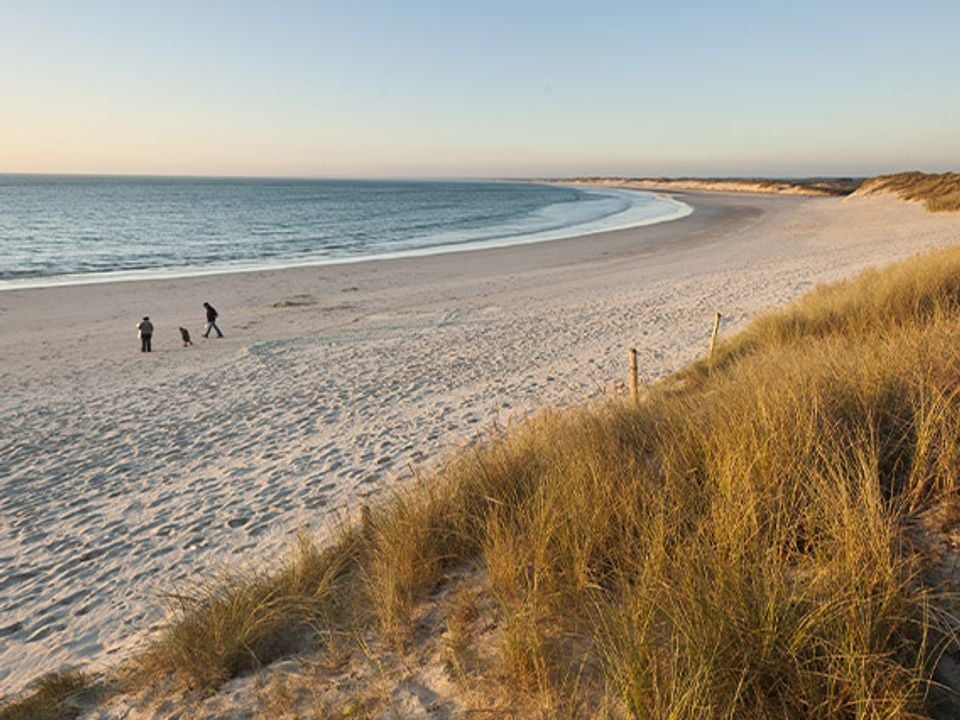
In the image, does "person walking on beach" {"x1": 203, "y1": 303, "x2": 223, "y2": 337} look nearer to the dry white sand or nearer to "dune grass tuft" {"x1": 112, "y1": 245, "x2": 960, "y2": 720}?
the dry white sand

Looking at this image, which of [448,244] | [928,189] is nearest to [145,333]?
[448,244]

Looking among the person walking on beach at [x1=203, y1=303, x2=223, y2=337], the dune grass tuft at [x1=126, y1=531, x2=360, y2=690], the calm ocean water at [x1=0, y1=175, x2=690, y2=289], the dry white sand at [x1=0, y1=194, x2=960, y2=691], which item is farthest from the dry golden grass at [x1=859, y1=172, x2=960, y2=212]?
the dune grass tuft at [x1=126, y1=531, x2=360, y2=690]

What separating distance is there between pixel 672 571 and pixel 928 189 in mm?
60625

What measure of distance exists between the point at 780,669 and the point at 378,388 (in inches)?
354

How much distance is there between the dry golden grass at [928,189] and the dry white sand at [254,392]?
1520cm

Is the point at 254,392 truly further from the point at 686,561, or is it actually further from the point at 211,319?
the point at 686,561

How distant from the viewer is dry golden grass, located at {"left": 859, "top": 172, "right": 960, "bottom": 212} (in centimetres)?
3684

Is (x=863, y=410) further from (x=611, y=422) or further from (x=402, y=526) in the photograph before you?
(x=402, y=526)

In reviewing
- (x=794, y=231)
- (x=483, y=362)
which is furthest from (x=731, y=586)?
(x=794, y=231)

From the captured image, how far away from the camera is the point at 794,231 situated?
117ft

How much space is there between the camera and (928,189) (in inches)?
1913

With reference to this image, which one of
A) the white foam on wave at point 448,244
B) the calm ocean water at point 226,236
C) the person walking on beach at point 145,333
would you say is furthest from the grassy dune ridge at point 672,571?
the calm ocean water at point 226,236

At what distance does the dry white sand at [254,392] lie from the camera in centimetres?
555

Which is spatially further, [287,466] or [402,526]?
[287,466]
